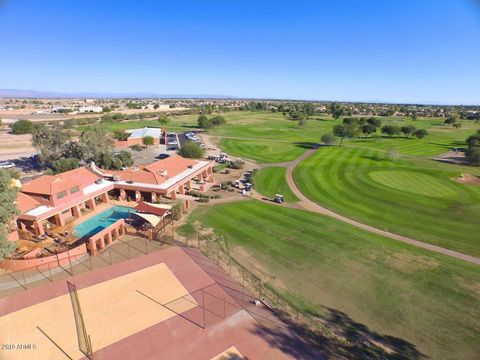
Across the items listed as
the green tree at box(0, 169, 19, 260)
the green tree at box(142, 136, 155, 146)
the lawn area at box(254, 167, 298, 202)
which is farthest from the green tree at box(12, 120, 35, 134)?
the green tree at box(0, 169, 19, 260)

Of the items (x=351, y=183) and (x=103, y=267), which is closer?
(x=103, y=267)

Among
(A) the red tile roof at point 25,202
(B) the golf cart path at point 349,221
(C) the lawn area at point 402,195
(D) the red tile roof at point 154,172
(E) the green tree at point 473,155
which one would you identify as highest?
(E) the green tree at point 473,155

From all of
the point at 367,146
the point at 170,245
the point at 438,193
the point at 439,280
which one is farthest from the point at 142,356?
the point at 367,146

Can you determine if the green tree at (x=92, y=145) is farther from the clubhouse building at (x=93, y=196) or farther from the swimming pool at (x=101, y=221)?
the swimming pool at (x=101, y=221)

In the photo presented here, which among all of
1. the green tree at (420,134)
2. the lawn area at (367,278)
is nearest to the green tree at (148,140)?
the lawn area at (367,278)

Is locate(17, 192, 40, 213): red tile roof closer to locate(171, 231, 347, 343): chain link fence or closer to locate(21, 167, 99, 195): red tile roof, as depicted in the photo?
locate(21, 167, 99, 195): red tile roof

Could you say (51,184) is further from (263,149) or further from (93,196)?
(263,149)

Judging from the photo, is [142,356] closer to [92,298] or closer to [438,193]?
[92,298]

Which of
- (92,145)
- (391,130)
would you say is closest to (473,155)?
(391,130)
